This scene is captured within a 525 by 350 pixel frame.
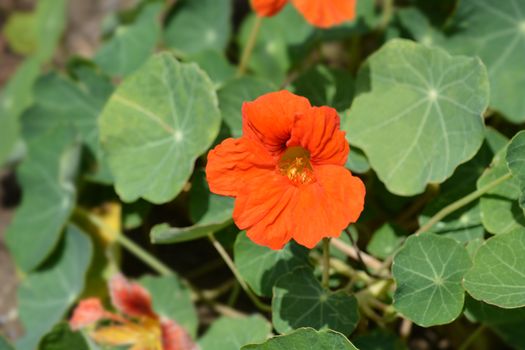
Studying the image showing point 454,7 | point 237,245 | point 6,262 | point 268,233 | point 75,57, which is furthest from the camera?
point 6,262

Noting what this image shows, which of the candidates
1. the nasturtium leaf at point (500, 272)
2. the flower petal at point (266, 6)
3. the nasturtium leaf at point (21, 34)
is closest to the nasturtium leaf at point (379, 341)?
the nasturtium leaf at point (500, 272)

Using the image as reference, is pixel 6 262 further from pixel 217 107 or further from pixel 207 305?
pixel 217 107

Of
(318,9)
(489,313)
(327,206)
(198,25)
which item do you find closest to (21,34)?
(198,25)

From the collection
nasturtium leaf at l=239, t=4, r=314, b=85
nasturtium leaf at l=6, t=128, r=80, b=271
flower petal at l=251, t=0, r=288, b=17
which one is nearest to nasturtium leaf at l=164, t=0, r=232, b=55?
nasturtium leaf at l=239, t=4, r=314, b=85

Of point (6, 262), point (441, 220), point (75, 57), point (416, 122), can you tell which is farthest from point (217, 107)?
point (6, 262)

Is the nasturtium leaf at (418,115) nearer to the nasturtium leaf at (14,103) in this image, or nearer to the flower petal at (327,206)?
the flower petal at (327,206)

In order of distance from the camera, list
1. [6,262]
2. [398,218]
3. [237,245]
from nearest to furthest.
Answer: [237,245], [398,218], [6,262]
